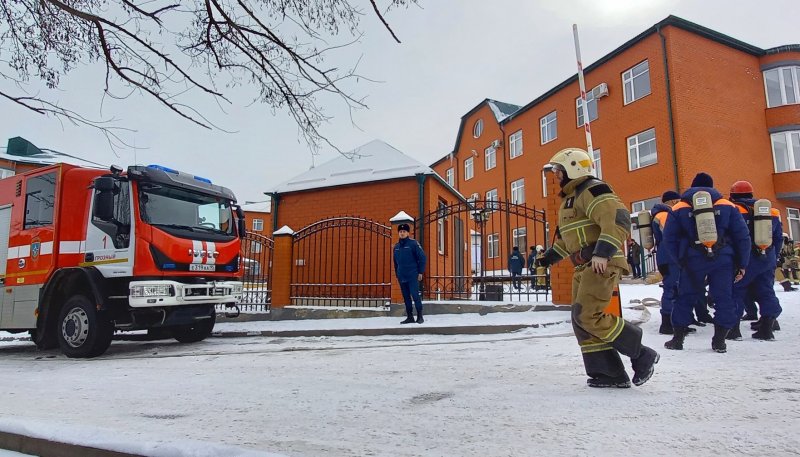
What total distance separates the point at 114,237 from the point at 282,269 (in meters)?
4.53

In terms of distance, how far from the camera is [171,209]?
6.71 metres

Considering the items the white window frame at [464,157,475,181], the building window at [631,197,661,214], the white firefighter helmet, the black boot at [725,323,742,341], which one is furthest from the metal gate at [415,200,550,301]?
the white window frame at [464,157,475,181]

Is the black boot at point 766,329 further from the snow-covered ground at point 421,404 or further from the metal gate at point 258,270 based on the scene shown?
the metal gate at point 258,270

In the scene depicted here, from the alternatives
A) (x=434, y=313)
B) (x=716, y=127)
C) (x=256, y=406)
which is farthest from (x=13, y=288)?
(x=716, y=127)

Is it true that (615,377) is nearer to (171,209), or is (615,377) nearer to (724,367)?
(724,367)

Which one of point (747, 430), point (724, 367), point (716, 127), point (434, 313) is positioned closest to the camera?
point (747, 430)

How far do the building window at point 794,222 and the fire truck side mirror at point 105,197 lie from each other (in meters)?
23.4

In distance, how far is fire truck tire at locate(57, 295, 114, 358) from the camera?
611 cm

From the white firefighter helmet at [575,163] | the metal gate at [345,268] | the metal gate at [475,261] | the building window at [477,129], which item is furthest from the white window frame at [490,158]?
the white firefighter helmet at [575,163]

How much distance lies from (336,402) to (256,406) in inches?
20.9

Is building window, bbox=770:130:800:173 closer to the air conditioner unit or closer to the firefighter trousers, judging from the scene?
the air conditioner unit

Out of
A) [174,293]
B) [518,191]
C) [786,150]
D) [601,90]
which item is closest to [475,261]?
[174,293]

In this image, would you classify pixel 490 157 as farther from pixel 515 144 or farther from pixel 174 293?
pixel 174 293

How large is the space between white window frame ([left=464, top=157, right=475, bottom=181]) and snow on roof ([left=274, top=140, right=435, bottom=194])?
2021 centimetres
